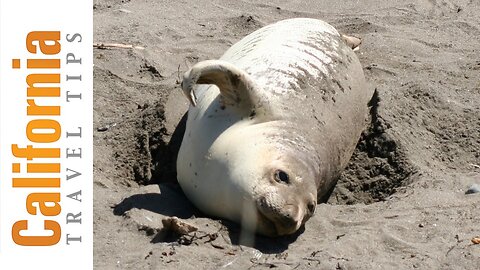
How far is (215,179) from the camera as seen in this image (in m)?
5.52

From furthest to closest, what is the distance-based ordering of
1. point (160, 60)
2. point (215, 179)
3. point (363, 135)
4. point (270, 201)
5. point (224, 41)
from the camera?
point (224, 41)
point (160, 60)
point (363, 135)
point (215, 179)
point (270, 201)

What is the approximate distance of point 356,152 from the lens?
6859 mm

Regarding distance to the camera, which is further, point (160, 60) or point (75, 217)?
point (160, 60)

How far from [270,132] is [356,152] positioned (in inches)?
55.0

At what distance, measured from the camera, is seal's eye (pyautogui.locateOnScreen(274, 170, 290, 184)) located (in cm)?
529

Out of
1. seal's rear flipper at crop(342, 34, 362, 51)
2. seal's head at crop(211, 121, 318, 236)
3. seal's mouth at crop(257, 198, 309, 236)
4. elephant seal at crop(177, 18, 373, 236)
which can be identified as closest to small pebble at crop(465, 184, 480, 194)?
elephant seal at crop(177, 18, 373, 236)

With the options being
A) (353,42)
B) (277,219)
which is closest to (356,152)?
(277,219)

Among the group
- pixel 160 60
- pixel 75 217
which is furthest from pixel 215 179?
pixel 160 60

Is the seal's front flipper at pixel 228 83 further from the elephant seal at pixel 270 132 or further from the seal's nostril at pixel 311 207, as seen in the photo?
the seal's nostril at pixel 311 207

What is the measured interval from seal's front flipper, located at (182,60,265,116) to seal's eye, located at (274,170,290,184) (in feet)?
1.98

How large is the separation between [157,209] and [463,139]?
2.56 m

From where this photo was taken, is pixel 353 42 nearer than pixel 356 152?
No

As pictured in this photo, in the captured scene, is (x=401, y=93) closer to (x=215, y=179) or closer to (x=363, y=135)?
(x=363, y=135)

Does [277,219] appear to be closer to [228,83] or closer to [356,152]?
[228,83]
